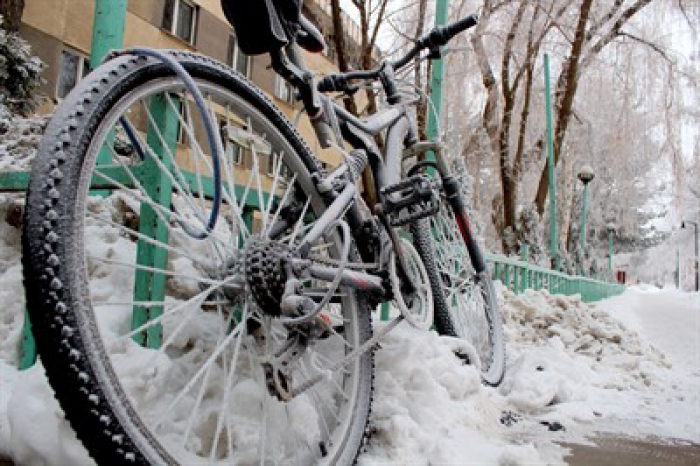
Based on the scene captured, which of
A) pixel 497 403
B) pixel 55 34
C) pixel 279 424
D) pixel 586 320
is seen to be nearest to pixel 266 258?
pixel 279 424

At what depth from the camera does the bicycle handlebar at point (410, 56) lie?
202cm

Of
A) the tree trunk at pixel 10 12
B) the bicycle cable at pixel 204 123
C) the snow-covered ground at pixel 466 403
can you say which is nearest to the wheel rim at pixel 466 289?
the snow-covered ground at pixel 466 403

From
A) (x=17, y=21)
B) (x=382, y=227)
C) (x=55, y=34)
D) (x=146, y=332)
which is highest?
(x=55, y=34)

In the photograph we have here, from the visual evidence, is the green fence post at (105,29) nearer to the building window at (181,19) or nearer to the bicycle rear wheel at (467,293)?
the bicycle rear wheel at (467,293)

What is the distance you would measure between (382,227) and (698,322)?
944 centimetres

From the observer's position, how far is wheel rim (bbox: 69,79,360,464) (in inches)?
48.2

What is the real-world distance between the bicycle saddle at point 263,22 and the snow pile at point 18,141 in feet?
2.82

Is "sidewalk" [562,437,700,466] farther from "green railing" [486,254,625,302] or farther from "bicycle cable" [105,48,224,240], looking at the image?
"green railing" [486,254,625,302]

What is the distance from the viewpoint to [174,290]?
1.50 metres

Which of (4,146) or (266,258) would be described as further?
(4,146)

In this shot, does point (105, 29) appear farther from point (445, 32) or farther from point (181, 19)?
point (181, 19)

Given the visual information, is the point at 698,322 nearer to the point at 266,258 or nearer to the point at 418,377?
the point at 418,377

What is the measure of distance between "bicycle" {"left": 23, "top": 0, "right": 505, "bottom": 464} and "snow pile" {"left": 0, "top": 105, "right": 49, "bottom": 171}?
0.30 m

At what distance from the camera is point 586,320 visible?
4801 mm
